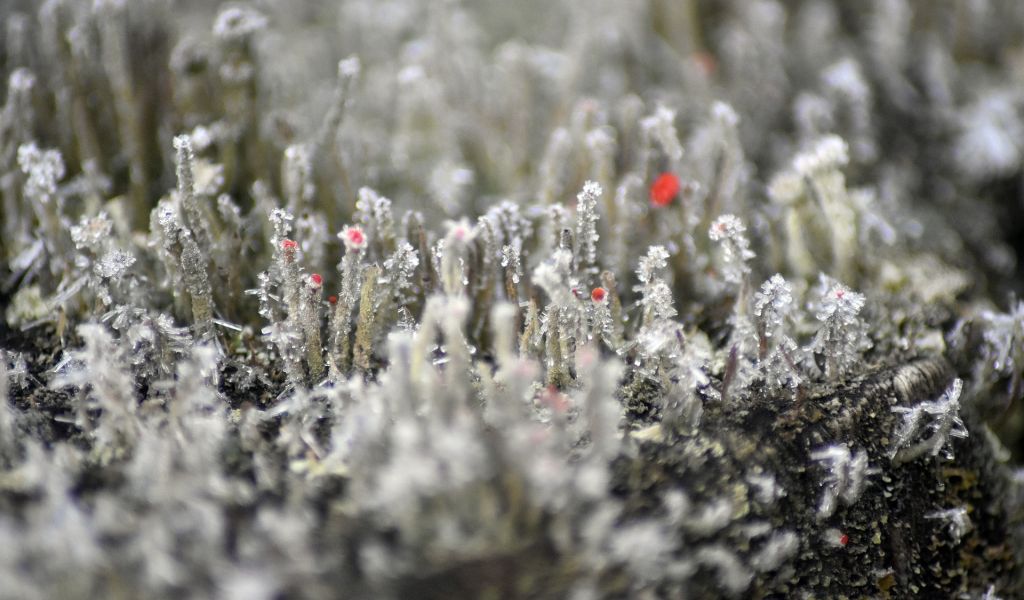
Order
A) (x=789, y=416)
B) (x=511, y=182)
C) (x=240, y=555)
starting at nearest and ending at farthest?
(x=240, y=555) < (x=789, y=416) < (x=511, y=182)

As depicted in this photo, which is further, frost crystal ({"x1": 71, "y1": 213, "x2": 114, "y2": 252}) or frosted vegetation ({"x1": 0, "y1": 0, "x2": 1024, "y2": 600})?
frost crystal ({"x1": 71, "y1": 213, "x2": 114, "y2": 252})

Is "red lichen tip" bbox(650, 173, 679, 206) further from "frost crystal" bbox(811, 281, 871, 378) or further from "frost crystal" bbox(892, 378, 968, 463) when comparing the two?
"frost crystal" bbox(892, 378, 968, 463)

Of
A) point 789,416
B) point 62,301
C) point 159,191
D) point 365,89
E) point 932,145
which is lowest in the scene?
point 789,416

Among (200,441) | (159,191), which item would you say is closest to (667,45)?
(159,191)

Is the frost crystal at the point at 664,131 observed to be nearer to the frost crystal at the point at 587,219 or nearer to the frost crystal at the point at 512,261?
the frost crystal at the point at 587,219

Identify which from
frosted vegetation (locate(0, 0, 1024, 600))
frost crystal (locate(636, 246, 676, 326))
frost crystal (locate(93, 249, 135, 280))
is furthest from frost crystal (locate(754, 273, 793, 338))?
frost crystal (locate(93, 249, 135, 280))

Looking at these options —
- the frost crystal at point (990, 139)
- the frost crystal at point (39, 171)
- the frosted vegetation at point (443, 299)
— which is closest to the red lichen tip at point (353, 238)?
the frosted vegetation at point (443, 299)

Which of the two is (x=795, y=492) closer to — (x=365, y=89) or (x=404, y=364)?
(x=404, y=364)
